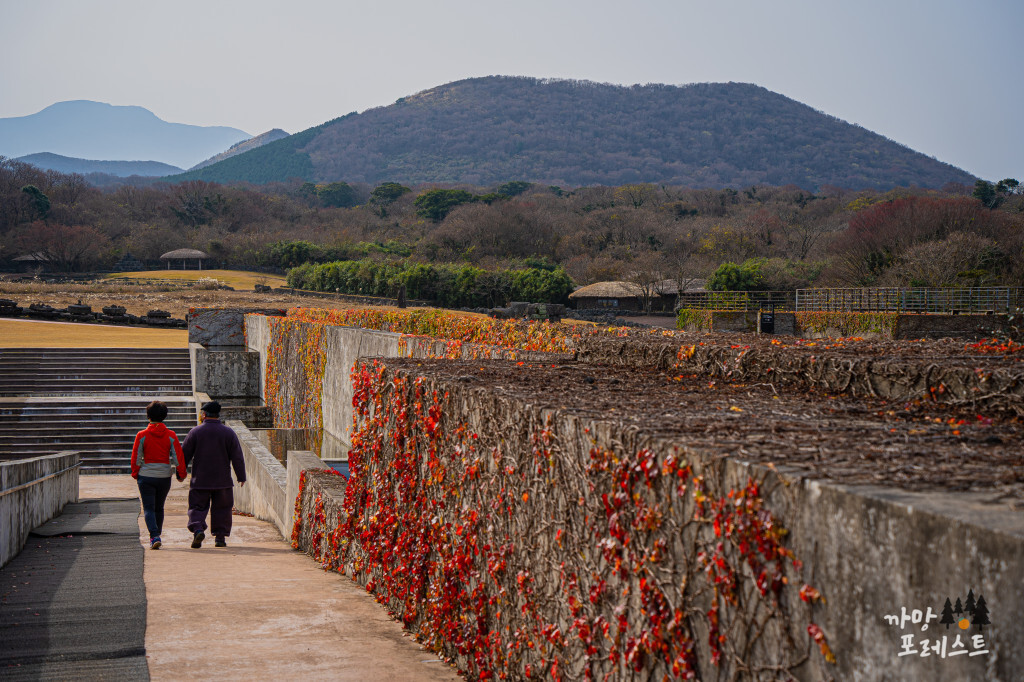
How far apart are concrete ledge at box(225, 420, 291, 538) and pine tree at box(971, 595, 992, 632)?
28.4ft

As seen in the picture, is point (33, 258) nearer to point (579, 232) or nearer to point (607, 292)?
point (579, 232)

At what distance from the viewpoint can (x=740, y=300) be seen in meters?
40.7

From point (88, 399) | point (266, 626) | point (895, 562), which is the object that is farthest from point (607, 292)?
point (895, 562)

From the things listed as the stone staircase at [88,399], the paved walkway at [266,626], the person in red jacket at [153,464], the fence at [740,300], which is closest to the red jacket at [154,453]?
the person in red jacket at [153,464]

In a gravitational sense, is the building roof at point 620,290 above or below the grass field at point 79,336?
above

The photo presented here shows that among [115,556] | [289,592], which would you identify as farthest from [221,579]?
[115,556]

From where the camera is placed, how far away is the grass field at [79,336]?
Result: 80.9ft

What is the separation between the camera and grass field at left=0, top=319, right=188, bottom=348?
80.9 ft

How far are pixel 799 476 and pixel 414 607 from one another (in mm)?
3649

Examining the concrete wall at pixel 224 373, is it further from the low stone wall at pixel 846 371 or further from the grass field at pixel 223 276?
the grass field at pixel 223 276

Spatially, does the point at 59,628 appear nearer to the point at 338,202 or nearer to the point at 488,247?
the point at 488,247

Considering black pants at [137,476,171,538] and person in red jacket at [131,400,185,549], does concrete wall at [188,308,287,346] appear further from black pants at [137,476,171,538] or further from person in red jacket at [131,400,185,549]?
black pants at [137,476,171,538]

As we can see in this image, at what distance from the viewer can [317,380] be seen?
1695 cm

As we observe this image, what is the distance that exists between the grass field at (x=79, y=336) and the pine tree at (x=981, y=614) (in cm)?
2530
